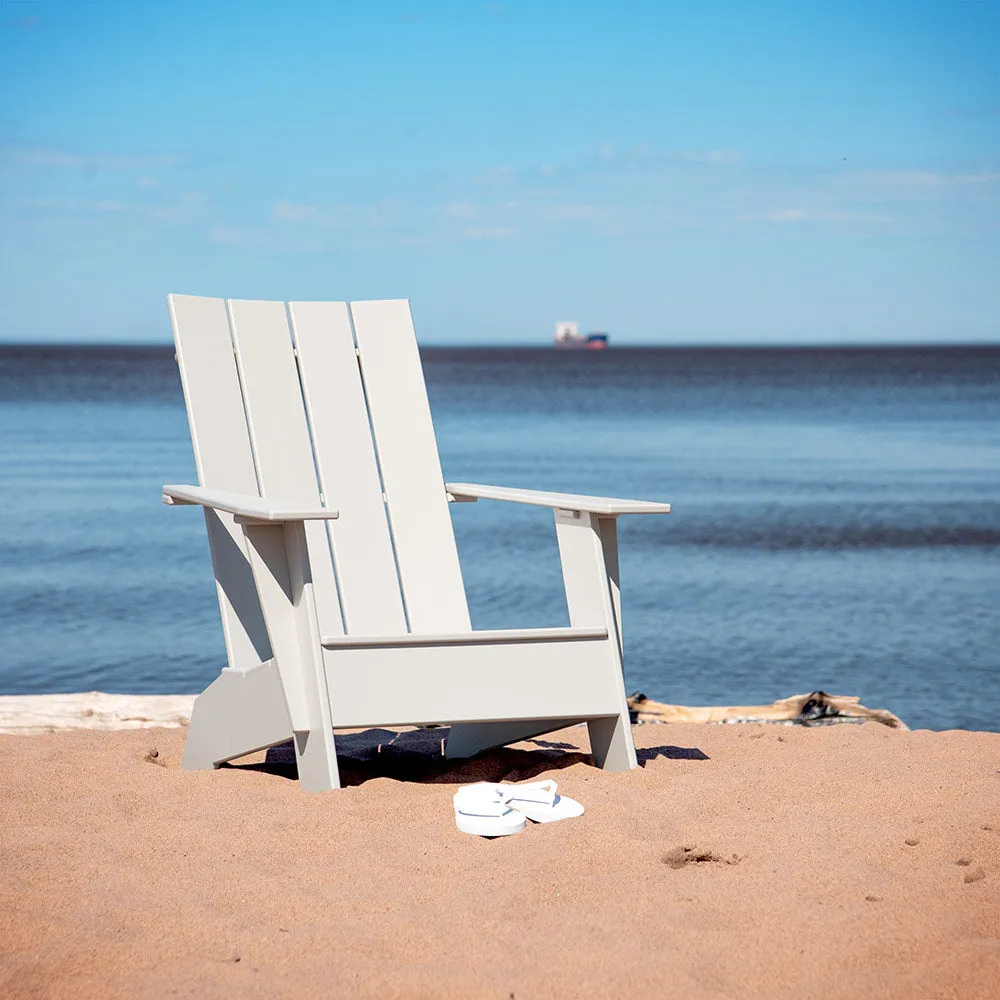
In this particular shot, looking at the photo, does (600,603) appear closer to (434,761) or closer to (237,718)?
(434,761)

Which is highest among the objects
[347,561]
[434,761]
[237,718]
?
[347,561]

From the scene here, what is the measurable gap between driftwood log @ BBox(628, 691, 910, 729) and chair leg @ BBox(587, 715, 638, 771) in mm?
A: 940

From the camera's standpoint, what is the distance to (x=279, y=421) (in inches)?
140

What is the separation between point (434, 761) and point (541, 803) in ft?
2.54

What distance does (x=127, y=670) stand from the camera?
217 inches

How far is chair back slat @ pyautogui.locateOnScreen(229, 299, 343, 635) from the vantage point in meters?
3.45

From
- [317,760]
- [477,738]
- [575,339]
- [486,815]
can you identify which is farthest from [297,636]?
[575,339]

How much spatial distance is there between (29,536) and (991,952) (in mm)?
8330

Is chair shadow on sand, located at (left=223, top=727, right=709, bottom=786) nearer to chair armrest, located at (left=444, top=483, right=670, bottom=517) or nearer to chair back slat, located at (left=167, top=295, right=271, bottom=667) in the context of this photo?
chair back slat, located at (left=167, top=295, right=271, bottom=667)

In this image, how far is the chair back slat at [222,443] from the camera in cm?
318

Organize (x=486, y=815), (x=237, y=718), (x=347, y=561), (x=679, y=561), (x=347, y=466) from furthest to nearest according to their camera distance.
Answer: (x=679, y=561)
(x=347, y=466)
(x=347, y=561)
(x=237, y=718)
(x=486, y=815)

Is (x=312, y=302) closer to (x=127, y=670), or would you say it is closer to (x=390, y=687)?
(x=390, y=687)

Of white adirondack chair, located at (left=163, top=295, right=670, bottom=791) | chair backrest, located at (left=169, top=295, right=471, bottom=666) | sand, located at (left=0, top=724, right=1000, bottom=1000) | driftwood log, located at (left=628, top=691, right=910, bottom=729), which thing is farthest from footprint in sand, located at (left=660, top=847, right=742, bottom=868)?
driftwood log, located at (left=628, top=691, right=910, bottom=729)

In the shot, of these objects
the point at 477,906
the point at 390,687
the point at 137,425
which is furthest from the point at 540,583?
the point at 137,425
